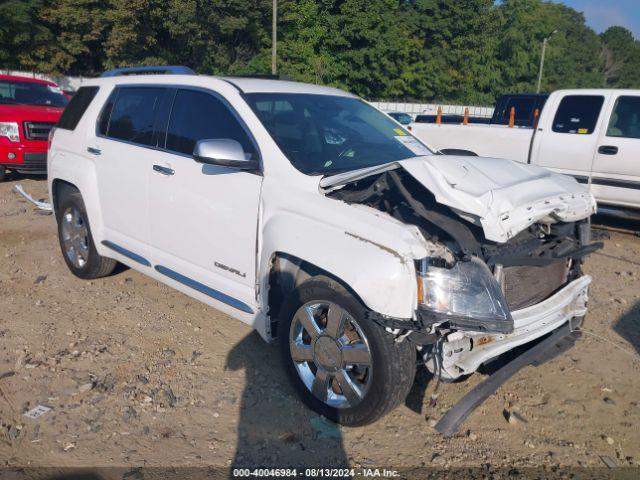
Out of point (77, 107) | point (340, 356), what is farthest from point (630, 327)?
point (77, 107)

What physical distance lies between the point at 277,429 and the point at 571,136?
22.1 ft

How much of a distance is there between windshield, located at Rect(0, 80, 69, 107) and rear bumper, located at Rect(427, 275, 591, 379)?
35.1ft

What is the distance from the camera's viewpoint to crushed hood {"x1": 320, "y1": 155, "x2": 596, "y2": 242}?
2.82 metres

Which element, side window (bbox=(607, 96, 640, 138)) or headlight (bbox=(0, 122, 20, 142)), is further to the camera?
headlight (bbox=(0, 122, 20, 142))

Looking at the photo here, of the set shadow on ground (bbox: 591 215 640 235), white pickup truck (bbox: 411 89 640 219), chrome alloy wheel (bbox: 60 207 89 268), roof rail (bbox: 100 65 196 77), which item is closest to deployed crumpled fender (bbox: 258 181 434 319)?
roof rail (bbox: 100 65 196 77)

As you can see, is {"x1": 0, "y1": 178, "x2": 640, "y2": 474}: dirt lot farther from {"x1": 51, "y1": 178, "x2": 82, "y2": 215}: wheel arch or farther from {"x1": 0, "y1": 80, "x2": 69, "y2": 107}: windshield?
{"x1": 0, "y1": 80, "x2": 69, "y2": 107}: windshield

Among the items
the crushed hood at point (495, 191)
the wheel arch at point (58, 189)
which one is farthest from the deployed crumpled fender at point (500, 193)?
the wheel arch at point (58, 189)

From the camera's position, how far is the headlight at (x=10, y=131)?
984cm

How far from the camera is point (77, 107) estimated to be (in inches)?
213

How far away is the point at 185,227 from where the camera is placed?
3980mm

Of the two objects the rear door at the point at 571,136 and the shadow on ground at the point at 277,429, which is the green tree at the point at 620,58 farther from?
the shadow on ground at the point at 277,429

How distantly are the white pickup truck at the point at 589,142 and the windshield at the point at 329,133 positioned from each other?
2.92 meters

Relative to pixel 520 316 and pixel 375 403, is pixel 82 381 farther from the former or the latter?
pixel 520 316

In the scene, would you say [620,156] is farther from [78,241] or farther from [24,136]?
[24,136]
